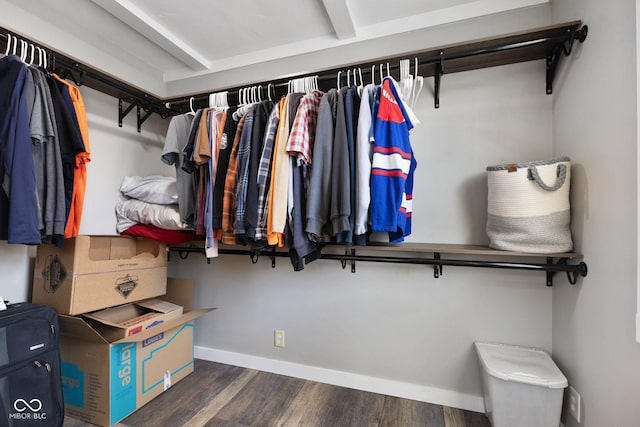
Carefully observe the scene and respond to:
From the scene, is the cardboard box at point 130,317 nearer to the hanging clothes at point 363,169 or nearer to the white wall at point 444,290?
the white wall at point 444,290

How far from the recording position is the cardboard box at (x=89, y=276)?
1.39 m

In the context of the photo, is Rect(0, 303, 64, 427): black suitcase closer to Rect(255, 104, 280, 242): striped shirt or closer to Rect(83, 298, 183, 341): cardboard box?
Rect(83, 298, 183, 341): cardboard box

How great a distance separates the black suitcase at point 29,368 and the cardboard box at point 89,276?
110 millimetres

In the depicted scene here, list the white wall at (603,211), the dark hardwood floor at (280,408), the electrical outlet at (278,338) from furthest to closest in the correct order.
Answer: the electrical outlet at (278,338), the dark hardwood floor at (280,408), the white wall at (603,211)

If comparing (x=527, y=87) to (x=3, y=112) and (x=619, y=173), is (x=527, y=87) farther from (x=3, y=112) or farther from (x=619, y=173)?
(x=3, y=112)

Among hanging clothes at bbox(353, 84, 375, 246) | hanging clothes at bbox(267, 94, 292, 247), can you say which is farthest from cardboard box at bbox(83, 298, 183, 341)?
hanging clothes at bbox(353, 84, 375, 246)

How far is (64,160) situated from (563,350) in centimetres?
254

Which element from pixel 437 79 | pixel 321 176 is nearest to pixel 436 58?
pixel 437 79

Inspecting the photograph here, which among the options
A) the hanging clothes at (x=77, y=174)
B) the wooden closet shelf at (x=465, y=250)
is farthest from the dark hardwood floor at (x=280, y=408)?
the hanging clothes at (x=77, y=174)

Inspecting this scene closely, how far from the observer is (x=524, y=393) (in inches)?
47.1

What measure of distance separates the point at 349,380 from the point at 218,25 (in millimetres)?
2382

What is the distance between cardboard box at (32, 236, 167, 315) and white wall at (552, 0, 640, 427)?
2246mm

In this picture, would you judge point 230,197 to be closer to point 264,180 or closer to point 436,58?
point 264,180

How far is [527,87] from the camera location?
1.47 meters
